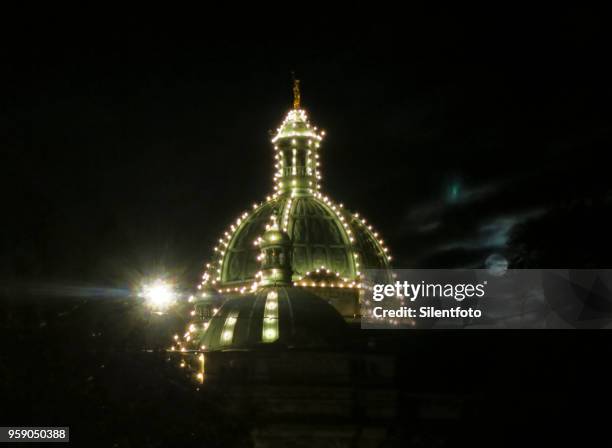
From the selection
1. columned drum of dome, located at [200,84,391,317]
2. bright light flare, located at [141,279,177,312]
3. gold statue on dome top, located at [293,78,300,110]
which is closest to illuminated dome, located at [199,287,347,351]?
bright light flare, located at [141,279,177,312]

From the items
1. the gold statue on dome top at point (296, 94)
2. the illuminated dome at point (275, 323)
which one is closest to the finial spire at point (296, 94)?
the gold statue on dome top at point (296, 94)

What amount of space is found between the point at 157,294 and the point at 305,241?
23.5 meters

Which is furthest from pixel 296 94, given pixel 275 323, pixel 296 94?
pixel 275 323

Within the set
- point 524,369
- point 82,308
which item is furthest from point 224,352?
point 82,308

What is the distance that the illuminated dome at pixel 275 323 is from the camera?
5403cm

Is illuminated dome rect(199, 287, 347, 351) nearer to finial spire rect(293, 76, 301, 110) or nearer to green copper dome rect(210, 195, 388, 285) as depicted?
green copper dome rect(210, 195, 388, 285)

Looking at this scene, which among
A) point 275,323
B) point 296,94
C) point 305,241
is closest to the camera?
point 275,323

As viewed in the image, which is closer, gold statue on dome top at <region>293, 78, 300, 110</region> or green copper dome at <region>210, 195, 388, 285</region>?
green copper dome at <region>210, 195, 388, 285</region>

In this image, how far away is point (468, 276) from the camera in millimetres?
63188

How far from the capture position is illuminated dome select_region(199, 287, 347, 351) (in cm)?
5403

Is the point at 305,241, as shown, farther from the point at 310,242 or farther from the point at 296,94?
the point at 296,94

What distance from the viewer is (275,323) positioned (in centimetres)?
5506

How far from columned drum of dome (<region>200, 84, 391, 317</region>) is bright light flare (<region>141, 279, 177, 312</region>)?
1522cm

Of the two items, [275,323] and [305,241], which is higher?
[305,241]
